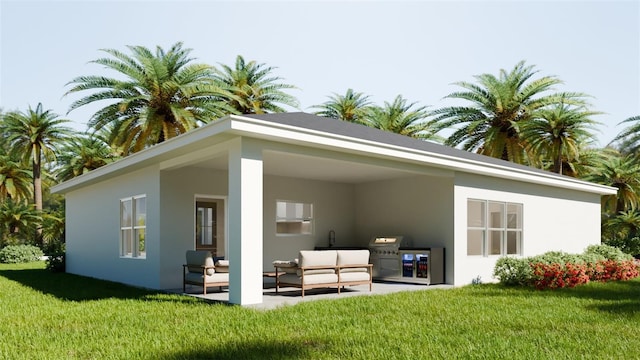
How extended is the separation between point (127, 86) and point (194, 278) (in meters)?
11.8

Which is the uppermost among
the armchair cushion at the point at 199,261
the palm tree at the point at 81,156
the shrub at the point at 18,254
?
the palm tree at the point at 81,156

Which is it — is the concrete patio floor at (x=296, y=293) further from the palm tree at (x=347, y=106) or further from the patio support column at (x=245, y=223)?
the palm tree at (x=347, y=106)

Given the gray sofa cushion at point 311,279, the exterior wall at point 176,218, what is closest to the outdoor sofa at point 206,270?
the gray sofa cushion at point 311,279

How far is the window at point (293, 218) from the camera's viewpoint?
15.4m

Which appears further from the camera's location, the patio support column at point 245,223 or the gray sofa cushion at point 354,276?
the gray sofa cushion at point 354,276

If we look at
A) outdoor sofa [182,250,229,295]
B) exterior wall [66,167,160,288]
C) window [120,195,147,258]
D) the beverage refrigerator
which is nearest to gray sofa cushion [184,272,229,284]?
outdoor sofa [182,250,229,295]

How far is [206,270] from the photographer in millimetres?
11164

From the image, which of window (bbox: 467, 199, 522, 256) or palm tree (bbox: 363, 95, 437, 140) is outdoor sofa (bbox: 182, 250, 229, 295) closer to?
window (bbox: 467, 199, 522, 256)

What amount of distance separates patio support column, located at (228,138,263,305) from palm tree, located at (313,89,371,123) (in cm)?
2113

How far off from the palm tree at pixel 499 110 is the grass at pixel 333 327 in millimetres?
15130

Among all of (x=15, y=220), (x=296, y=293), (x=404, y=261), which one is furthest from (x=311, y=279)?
(x=15, y=220)

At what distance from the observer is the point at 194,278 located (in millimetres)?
11602

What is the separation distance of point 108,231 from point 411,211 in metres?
8.09

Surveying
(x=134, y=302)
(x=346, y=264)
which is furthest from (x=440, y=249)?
(x=134, y=302)
